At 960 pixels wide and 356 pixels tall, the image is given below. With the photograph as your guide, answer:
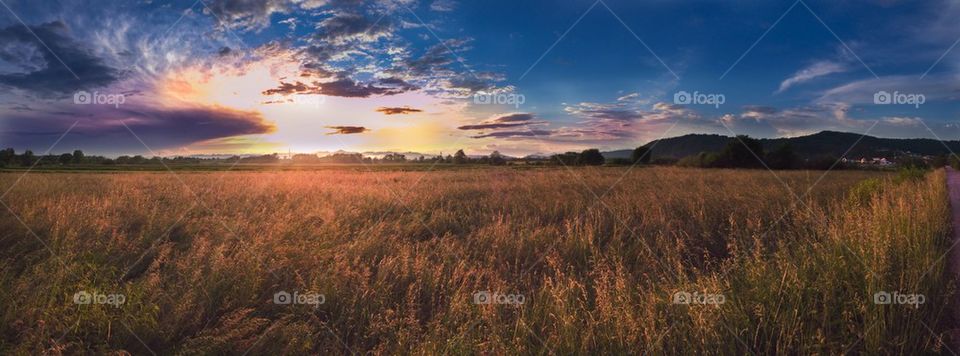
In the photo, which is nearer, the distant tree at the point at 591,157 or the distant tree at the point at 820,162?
the distant tree at the point at 820,162

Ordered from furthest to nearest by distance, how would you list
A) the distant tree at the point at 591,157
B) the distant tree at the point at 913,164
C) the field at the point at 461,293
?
the distant tree at the point at 591,157
the distant tree at the point at 913,164
the field at the point at 461,293

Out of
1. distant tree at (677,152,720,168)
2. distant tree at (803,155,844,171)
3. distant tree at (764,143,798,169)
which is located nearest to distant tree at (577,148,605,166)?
distant tree at (677,152,720,168)

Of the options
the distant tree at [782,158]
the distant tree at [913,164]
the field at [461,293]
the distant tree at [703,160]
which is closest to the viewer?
the field at [461,293]

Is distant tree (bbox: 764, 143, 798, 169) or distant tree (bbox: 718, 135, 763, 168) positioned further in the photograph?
distant tree (bbox: 764, 143, 798, 169)

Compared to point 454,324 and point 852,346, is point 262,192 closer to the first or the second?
point 454,324

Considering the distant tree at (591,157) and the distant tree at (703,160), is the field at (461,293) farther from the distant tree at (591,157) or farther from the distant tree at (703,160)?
the distant tree at (591,157)

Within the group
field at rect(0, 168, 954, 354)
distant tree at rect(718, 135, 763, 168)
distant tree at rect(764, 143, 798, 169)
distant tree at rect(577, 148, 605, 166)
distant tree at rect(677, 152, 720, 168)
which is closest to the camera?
field at rect(0, 168, 954, 354)

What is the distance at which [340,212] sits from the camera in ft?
30.7

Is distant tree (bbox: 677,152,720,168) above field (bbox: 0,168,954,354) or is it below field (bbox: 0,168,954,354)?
above

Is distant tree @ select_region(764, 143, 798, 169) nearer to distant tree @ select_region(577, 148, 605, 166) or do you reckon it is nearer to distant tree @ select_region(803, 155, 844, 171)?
distant tree @ select_region(803, 155, 844, 171)

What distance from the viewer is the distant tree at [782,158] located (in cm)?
5975

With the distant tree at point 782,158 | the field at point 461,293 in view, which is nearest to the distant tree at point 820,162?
the distant tree at point 782,158

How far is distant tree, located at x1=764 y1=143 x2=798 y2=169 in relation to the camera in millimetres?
59750

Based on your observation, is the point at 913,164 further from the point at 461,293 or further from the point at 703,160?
the point at 703,160
